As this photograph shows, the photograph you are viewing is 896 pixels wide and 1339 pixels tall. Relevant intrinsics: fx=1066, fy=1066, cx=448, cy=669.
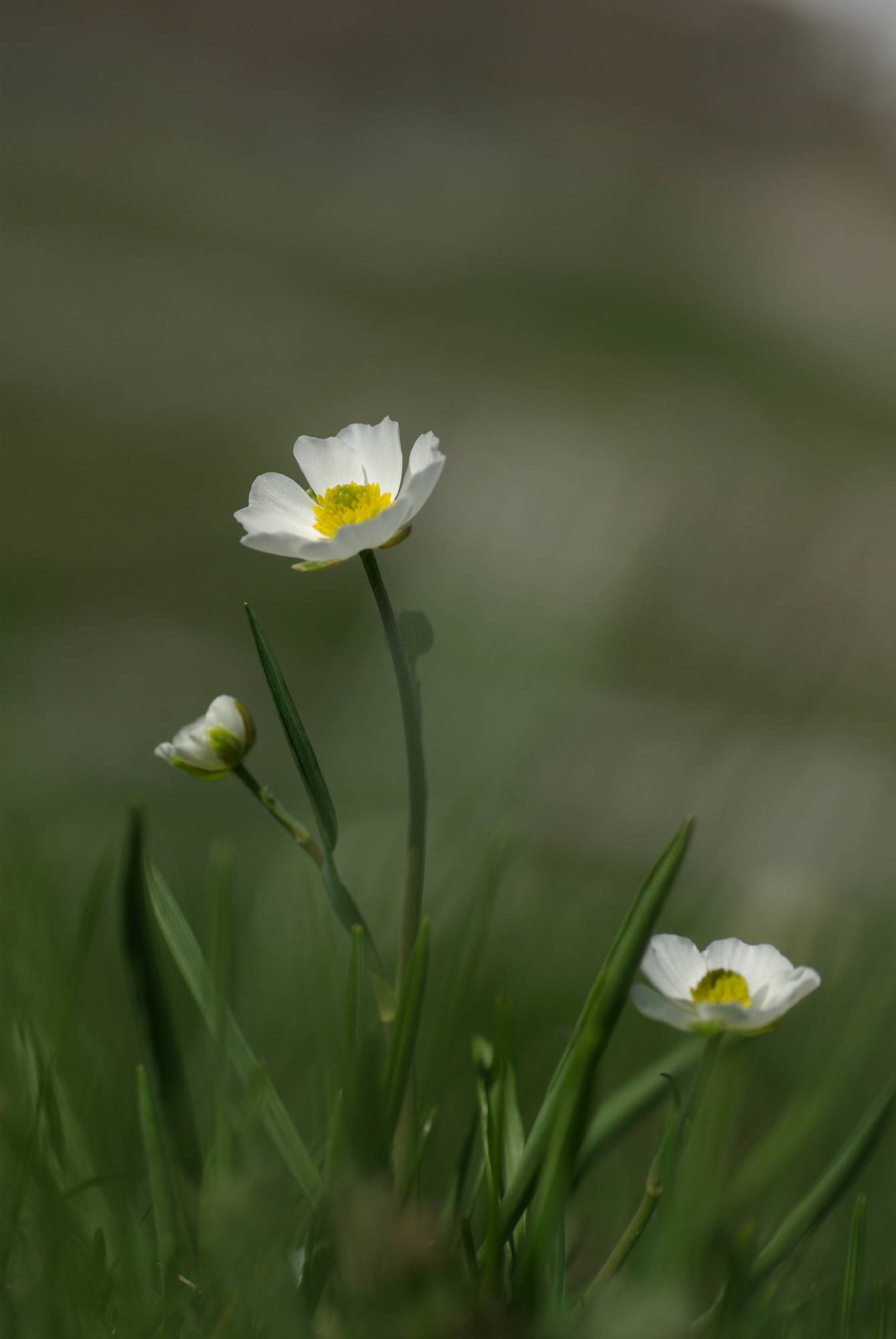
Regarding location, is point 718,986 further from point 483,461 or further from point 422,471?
point 483,461

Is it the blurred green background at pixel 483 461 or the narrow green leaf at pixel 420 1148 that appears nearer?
the narrow green leaf at pixel 420 1148

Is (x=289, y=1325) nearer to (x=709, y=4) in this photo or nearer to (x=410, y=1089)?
(x=410, y=1089)

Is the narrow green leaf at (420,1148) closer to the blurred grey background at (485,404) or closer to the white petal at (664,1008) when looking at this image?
the white petal at (664,1008)

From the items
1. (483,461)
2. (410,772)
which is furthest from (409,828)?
(483,461)

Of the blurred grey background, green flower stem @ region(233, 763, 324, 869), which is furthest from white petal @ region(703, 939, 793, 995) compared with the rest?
the blurred grey background

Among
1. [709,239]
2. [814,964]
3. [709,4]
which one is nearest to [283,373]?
[709,239]

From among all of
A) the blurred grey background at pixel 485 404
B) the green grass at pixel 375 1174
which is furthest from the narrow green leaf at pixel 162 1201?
the blurred grey background at pixel 485 404
